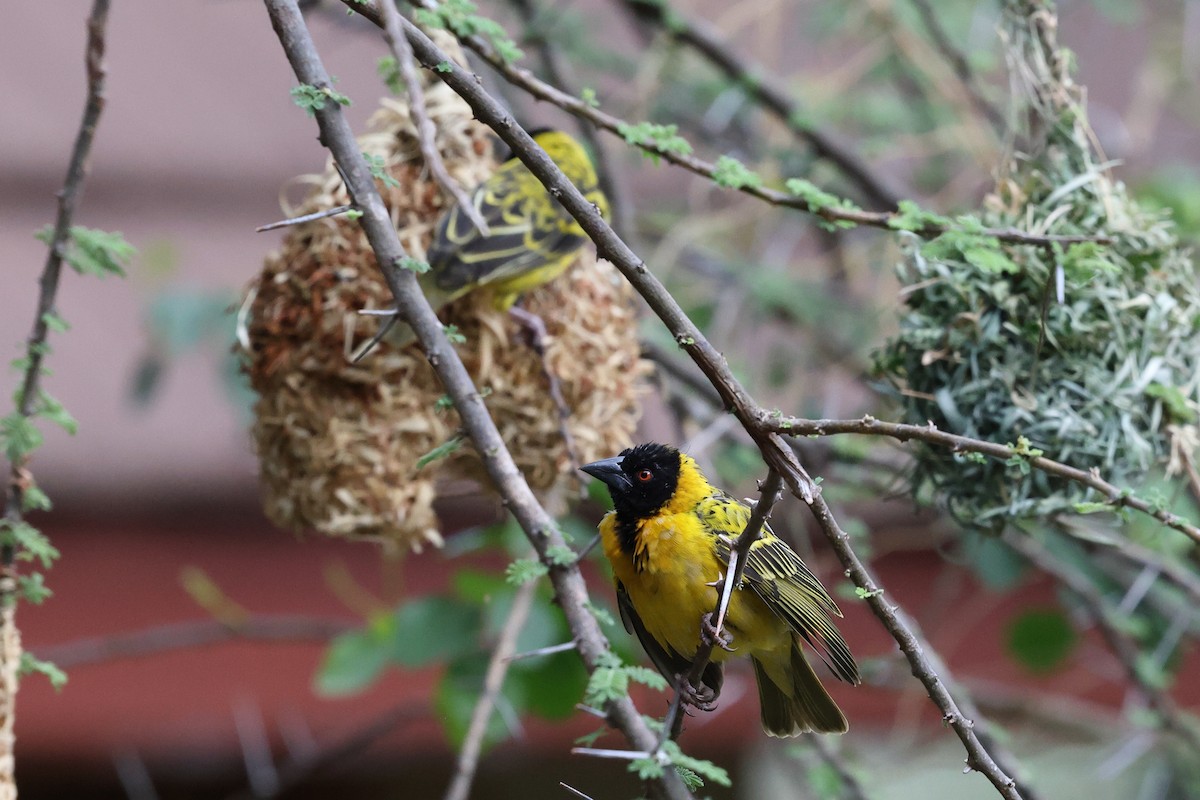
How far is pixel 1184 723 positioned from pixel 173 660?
11.4ft

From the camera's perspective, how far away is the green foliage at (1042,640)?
3773 mm

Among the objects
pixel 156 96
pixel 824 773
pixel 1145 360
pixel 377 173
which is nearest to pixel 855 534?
pixel 824 773

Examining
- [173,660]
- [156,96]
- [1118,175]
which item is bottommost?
[173,660]

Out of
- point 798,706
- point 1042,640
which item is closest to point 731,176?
point 798,706

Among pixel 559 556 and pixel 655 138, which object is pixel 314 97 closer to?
pixel 655 138

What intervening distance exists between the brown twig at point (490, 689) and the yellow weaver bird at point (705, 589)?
11.5 inches

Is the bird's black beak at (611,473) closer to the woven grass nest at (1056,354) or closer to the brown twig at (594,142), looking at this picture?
the woven grass nest at (1056,354)

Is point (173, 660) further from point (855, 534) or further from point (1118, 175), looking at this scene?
point (1118, 175)

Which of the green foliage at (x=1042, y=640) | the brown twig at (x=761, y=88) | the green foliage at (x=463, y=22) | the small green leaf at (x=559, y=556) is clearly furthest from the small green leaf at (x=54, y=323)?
the green foliage at (x=1042, y=640)

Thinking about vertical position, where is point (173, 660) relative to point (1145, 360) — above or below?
above

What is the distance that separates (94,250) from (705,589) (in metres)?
1.29

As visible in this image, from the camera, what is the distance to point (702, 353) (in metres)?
1.44

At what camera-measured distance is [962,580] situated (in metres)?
5.29

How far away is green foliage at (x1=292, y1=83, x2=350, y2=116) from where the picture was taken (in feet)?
5.76
